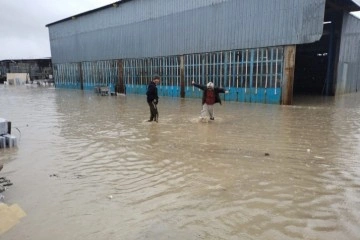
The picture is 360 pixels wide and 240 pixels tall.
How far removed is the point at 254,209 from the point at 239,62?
16.7m

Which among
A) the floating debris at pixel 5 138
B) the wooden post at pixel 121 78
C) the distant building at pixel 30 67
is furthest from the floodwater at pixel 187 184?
the distant building at pixel 30 67

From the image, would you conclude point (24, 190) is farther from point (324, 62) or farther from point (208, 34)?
point (324, 62)

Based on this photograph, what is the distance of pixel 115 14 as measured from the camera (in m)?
29.5

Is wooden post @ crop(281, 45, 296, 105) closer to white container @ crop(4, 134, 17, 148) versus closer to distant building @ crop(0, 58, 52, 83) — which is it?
white container @ crop(4, 134, 17, 148)

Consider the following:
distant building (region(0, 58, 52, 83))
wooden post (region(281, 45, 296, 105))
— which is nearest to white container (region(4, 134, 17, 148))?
wooden post (region(281, 45, 296, 105))

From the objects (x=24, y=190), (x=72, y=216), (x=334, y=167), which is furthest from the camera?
(x=334, y=167)

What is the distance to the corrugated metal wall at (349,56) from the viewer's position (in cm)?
2369

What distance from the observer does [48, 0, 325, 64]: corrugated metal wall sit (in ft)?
55.2

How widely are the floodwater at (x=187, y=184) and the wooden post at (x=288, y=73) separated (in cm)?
772

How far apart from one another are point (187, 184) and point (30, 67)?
231 feet

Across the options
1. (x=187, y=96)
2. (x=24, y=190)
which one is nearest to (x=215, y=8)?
(x=187, y=96)

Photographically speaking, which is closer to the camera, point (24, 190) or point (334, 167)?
point (24, 190)

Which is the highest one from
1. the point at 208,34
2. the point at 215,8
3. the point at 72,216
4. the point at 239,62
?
the point at 215,8

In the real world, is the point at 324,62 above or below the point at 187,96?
above
